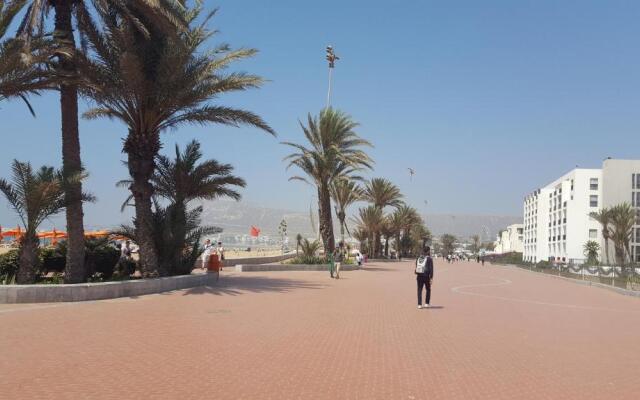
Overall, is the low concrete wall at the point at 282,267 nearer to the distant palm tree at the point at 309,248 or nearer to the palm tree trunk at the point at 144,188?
the distant palm tree at the point at 309,248

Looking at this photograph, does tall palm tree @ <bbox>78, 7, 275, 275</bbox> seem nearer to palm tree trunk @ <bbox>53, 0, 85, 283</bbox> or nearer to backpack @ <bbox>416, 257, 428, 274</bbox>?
palm tree trunk @ <bbox>53, 0, 85, 283</bbox>

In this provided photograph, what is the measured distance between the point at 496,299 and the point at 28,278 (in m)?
12.9

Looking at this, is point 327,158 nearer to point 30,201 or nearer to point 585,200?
point 30,201

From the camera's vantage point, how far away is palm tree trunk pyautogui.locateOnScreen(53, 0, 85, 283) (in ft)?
47.1

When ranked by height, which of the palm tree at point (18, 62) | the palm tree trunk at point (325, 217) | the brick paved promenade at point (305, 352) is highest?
the palm tree at point (18, 62)

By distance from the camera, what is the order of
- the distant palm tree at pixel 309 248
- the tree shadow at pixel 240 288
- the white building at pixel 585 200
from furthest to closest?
the white building at pixel 585 200 → the distant palm tree at pixel 309 248 → the tree shadow at pixel 240 288

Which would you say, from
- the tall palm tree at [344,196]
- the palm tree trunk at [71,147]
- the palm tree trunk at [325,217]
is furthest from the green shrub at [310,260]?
the palm tree trunk at [71,147]

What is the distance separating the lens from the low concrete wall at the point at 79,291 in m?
12.1

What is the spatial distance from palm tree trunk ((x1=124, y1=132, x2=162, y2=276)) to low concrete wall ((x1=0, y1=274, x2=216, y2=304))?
137 cm

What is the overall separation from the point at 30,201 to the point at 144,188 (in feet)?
11.9

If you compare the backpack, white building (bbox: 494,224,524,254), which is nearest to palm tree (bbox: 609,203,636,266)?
the backpack

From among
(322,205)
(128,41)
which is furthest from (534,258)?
(128,41)

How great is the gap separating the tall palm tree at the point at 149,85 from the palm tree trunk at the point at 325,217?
16.6 meters

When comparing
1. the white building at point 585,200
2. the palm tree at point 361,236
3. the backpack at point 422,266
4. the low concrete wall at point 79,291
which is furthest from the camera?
the white building at point 585,200
